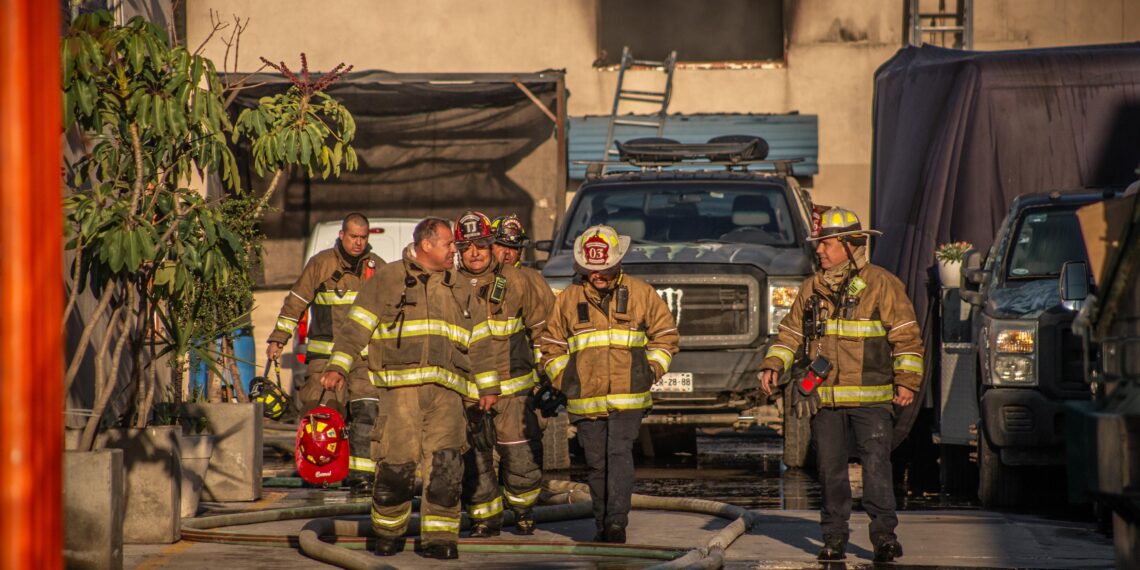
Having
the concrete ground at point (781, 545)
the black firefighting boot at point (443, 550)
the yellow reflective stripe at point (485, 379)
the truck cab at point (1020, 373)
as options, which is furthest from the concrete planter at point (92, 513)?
the truck cab at point (1020, 373)

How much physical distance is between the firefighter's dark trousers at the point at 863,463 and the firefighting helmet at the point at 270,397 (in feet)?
15.8

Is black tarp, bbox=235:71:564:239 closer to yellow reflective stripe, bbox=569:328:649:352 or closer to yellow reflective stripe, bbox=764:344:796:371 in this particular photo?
yellow reflective stripe, bbox=569:328:649:352

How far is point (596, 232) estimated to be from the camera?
9.15m

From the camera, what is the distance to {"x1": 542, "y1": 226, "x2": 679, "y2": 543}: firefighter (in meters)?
8.92

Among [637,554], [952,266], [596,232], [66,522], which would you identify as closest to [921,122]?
[952,266]

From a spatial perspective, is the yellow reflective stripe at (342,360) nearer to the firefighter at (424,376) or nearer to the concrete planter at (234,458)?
the firefighter at (424,376)

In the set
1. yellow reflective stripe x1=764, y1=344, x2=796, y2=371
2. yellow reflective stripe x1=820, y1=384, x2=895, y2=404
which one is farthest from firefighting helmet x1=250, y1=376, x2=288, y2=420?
yellow reflective stripe x1=820, y1=384, x2=895, y2=404

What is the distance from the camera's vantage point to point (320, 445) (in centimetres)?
972

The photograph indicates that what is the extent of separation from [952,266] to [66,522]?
24.0 ft

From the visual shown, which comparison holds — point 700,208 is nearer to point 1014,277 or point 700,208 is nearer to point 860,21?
point 1014,277

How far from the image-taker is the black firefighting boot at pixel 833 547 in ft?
27.6

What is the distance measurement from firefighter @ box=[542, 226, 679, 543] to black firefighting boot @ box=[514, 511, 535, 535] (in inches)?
23.2

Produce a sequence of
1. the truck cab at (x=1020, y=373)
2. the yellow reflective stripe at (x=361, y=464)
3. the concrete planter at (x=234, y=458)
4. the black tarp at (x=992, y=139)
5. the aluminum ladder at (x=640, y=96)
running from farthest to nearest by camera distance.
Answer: the aluminum ladder at (x=640, y=96) < the black tarp at (x=992, y=139) < the concrete planter at (x=234, y=458) < the yellow reflective stripe at (x=361, y=464) < the truck cab at (x=1020, y=373)

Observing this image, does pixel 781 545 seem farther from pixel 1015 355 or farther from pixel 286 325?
pixel 286 325
